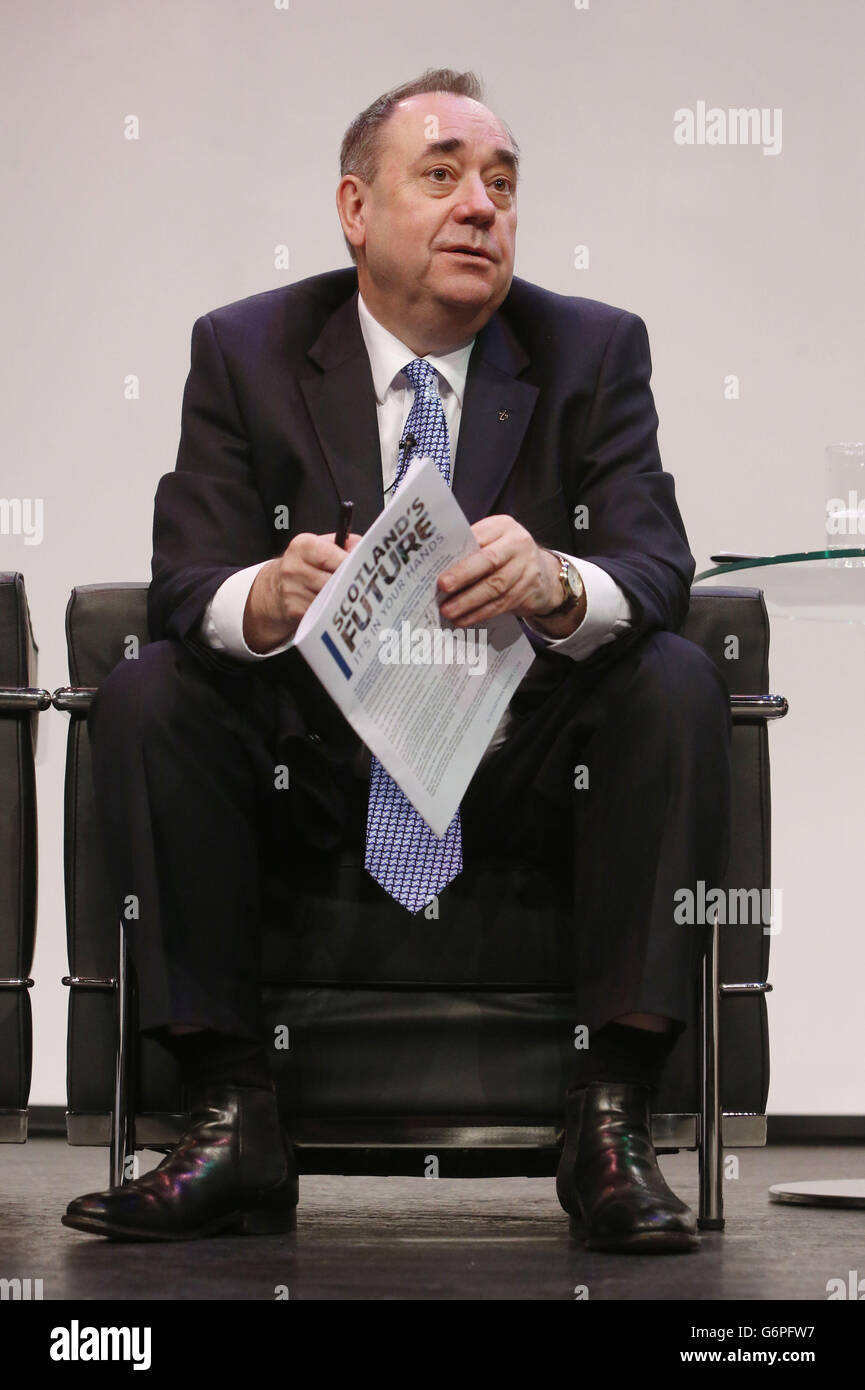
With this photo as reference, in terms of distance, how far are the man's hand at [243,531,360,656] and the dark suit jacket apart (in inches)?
3.0

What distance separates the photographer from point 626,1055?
4.38ft

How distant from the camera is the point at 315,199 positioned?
3.05 metres

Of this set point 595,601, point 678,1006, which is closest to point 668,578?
point 595,601

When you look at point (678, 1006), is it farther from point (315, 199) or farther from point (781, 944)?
point (315, 199)

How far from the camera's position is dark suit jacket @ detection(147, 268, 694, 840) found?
1518mm

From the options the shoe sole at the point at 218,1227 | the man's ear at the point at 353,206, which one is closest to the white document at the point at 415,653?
the shoe sole at the point at 218,1227

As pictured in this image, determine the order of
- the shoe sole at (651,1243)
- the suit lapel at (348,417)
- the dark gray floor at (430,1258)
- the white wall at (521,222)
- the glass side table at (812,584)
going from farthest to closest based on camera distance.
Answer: the white wall at (521,222) → the glass side table at (812,584) → the suit lapel at (348,417) → the shoe sole at (651,1243) → the dark gray floor at (430,1258)

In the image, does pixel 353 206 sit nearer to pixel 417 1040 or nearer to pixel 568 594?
pixel 568 594

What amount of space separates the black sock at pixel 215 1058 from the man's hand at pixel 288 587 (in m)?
0.33

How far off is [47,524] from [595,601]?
6.09ft

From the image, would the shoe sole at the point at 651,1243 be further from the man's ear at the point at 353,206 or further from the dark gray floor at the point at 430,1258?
the man's ear at the point at 353,206

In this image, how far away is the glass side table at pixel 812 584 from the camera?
1.81 m
